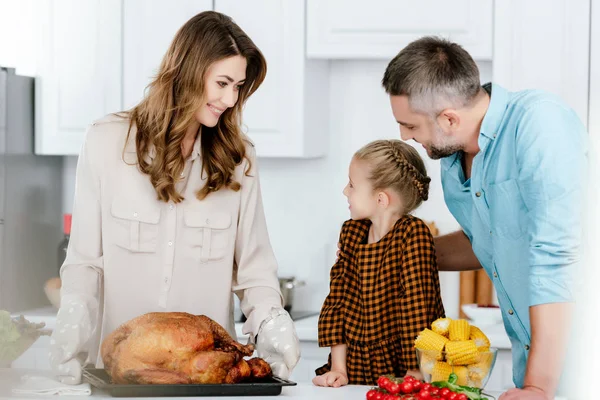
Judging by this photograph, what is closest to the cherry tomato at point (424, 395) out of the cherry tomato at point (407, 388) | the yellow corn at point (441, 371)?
Answer: the cherry tomato at point (407, 388)

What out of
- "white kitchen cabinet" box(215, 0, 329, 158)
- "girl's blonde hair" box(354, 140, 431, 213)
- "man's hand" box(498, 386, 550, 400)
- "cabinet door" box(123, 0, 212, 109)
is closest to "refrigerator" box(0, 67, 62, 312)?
"cabinet door" box(123, 0, 212, 109)

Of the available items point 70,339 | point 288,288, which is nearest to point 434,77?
point 70,339

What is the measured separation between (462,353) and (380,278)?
36 cm

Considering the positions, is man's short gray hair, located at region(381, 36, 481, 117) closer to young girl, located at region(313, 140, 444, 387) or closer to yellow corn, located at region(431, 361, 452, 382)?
young girl, located at region(313, 140, 444, 387)

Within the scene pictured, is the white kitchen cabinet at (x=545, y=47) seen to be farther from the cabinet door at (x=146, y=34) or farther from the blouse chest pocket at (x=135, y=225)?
the blouse chest pocket at (x=135, y=225)

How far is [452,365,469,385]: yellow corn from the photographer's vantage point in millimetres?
1281

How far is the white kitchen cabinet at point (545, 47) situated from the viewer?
8.03 feet

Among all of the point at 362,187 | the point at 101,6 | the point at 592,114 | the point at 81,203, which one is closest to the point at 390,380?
the point at 362,187

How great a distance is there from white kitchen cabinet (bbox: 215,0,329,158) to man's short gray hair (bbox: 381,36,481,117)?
123 cm

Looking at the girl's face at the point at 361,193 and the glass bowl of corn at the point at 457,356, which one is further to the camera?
the girl's face at the point at 361,193

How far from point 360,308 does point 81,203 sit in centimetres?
59

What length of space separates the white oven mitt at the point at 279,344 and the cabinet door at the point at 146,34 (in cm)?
137

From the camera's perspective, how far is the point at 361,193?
1696 millimetres

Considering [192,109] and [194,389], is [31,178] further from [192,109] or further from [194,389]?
[194,389]
